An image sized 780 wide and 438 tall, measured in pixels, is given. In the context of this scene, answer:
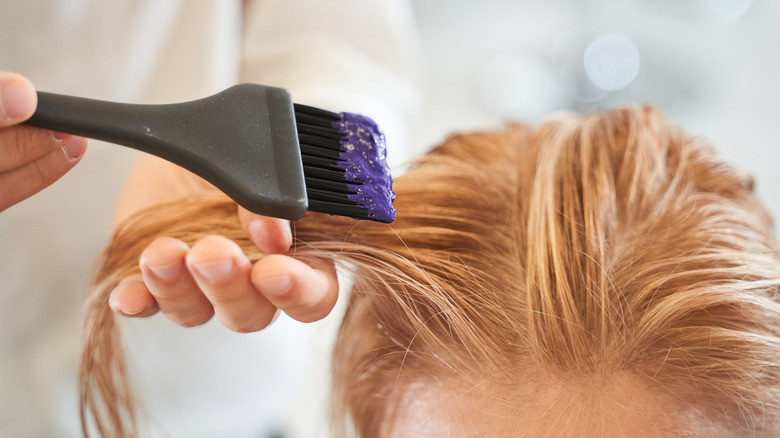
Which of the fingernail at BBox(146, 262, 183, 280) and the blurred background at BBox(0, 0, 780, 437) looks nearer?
the fingernail at BBox(146, 262, 183, 280)

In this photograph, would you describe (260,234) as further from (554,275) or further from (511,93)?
(511,93)

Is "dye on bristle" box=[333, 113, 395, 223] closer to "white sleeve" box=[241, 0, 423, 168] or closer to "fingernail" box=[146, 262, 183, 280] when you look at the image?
"fingernail" box=[146, 262, 183, 280]

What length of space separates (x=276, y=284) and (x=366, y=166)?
11 centimetres

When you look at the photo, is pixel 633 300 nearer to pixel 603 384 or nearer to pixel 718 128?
pixel 603 384

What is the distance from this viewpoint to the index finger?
0.32 meters

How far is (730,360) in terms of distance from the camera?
0.41 meters

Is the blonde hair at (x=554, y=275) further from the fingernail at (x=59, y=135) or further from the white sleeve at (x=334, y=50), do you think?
the white sleeve at (x=334, y=50)

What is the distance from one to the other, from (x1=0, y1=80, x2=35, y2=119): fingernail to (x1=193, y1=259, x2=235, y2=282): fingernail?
132 millimetres

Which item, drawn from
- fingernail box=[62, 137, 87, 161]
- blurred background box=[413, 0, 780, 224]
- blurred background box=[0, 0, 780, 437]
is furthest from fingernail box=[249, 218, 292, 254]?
blurred background box=[413, 0, 780, 224]

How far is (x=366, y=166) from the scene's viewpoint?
41 cm

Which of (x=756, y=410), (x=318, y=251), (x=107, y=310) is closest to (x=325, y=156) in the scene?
(x=318, y=251)

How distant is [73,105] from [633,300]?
1.34ft

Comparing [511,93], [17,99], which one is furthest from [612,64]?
[17,99]

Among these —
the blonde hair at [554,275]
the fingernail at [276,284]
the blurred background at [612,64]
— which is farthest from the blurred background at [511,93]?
the fingernail at [276,284]
